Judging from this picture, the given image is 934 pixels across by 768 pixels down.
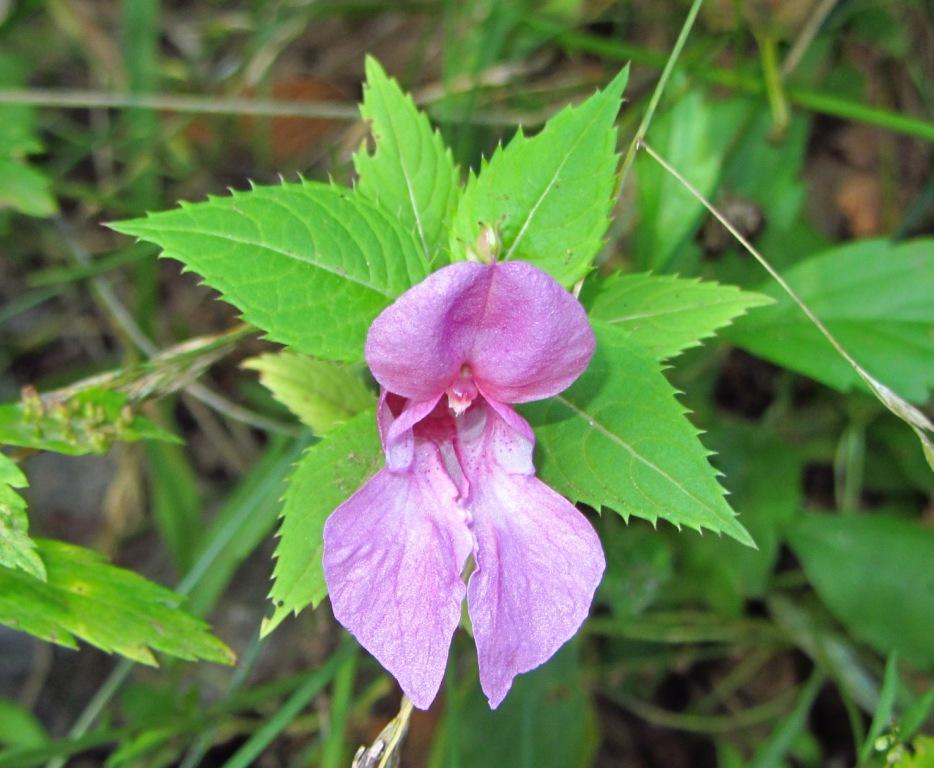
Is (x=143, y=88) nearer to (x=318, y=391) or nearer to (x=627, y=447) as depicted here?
(x=318, y=391)

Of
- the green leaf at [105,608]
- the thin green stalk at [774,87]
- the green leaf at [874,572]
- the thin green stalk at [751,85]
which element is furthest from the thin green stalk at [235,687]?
the thin green stalk at [774,87]

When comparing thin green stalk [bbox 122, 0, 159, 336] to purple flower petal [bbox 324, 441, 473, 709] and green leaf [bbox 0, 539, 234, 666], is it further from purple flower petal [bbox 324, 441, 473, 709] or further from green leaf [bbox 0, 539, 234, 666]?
purple flower petal [bbox 324, 441, 473, 709]

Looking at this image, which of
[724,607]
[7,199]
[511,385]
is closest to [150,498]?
[7,199]

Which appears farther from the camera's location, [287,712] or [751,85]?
[751,85]

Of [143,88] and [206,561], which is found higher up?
[143,88]

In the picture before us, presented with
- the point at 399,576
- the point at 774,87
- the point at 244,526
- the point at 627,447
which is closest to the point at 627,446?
the point at 627,447

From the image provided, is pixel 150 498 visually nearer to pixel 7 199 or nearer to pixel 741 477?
pixel 7 199
